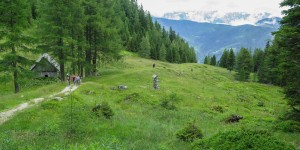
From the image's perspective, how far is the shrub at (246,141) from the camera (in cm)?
1014

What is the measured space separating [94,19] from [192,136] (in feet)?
106

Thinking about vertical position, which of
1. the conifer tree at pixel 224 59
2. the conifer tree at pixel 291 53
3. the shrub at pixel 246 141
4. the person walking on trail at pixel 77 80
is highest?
the conifer tree at pixel 291 53

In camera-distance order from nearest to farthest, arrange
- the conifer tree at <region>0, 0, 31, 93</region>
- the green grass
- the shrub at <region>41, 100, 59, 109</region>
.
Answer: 1. the shrub at <region>41, 100, 59, 109</region>
2. the green grass
3. the conifer tree at <region>0, 0, 31, 93</region>

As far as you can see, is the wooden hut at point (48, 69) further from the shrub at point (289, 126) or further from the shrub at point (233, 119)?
the shrub at point (289, 126)

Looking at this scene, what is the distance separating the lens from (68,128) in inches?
539

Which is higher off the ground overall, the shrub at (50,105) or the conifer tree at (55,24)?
the conifer tree at (55,24)

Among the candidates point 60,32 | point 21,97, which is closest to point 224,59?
point 60,32

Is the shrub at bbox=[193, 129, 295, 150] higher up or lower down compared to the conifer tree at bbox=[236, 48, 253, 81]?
higher up

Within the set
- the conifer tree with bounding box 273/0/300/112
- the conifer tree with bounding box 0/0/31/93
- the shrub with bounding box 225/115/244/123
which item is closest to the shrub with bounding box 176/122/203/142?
the conifer tree with bounding box 273/0/300/112

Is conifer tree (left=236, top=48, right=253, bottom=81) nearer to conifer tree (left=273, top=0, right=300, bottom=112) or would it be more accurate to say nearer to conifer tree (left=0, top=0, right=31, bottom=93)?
conifer tree (left=273, top=0, right=300, bottom=112)

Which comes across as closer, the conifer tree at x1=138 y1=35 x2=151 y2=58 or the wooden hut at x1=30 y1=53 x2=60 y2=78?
the wooden hut at x1=30 y1=53 x2=60 y2=78

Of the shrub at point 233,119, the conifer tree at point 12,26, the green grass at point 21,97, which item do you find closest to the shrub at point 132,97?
the green grass at point 21,97

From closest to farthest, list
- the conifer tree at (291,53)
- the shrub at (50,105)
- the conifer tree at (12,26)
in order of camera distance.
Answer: the conifer tree at (291,53) < the shrub at (50,105) < the conifer tree at (12,26)

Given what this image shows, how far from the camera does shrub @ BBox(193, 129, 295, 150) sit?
33.3ft
